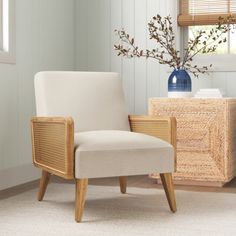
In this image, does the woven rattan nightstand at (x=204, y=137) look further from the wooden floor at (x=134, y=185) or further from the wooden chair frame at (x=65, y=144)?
the wooden chair frame at (x=65, y=144)

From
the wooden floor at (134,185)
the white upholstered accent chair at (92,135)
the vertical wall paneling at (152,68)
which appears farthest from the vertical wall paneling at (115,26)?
the white upholstered accent chair at (92,135)

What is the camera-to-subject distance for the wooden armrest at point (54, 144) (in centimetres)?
266

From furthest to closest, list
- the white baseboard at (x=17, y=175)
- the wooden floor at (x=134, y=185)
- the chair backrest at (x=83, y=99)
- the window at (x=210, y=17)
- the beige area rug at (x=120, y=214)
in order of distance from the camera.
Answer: the window at (x=210, y=17)
the white baseboard at (x=17, y=175)
the wooden floor at (x=134, y=185)
the chair backrest at (x=83, y=99)
the beige area rug at (x=120, y=214)

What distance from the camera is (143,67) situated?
4.50m

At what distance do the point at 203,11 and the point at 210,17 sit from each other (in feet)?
0.29

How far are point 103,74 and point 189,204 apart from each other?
92cm

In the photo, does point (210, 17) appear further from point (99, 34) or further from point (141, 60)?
point (99, 34)

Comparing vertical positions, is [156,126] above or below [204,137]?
above

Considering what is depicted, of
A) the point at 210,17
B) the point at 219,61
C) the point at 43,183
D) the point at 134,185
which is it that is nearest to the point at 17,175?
the point at 43,183

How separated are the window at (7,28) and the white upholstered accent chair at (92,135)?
634mm

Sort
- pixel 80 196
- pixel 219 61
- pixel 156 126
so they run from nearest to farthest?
pixel 80 196 → pixel 156 126 → pixel 219 61

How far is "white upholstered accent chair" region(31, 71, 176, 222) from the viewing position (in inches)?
105

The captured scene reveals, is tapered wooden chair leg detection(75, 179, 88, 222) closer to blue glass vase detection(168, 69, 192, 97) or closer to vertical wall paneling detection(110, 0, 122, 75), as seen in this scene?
blue glass vase detection(168, 69, 192, 97)

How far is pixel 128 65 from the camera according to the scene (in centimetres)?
455
